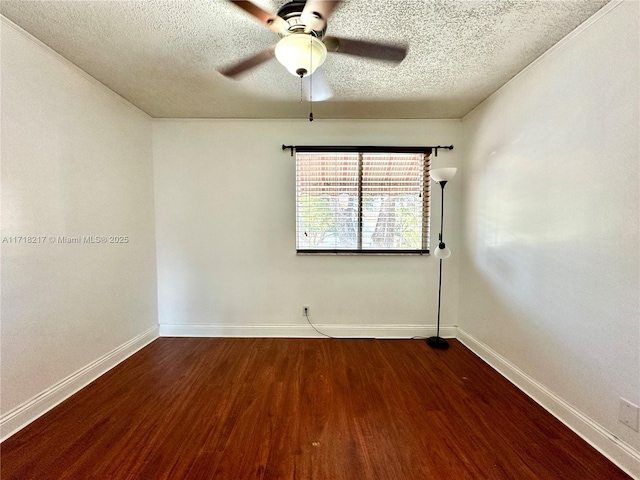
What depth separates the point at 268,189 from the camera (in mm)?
2707

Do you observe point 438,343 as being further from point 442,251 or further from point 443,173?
point 443,173

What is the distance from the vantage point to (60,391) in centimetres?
172

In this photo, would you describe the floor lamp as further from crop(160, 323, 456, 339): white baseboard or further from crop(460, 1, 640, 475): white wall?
crop(460, 1, 640, 475): white wall

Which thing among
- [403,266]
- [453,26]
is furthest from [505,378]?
[453,26]

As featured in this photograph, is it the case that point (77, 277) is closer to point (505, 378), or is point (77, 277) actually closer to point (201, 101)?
point (201, 101)

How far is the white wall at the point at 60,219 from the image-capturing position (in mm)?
1469

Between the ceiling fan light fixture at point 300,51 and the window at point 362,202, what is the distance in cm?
129

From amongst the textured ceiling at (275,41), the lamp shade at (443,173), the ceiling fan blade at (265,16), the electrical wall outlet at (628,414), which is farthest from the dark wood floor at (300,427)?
the textured ceiling at (275,41)

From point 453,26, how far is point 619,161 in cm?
114

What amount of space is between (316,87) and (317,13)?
0.81 metres

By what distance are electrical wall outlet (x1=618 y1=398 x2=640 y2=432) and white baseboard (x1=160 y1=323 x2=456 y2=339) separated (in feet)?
5.00

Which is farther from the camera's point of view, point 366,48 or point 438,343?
point 438,343

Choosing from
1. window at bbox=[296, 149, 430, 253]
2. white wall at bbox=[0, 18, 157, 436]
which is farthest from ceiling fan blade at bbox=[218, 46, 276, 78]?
white wall at bbox=[0, 18, 157, 436]

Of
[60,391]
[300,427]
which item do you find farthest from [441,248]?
[60,391]
